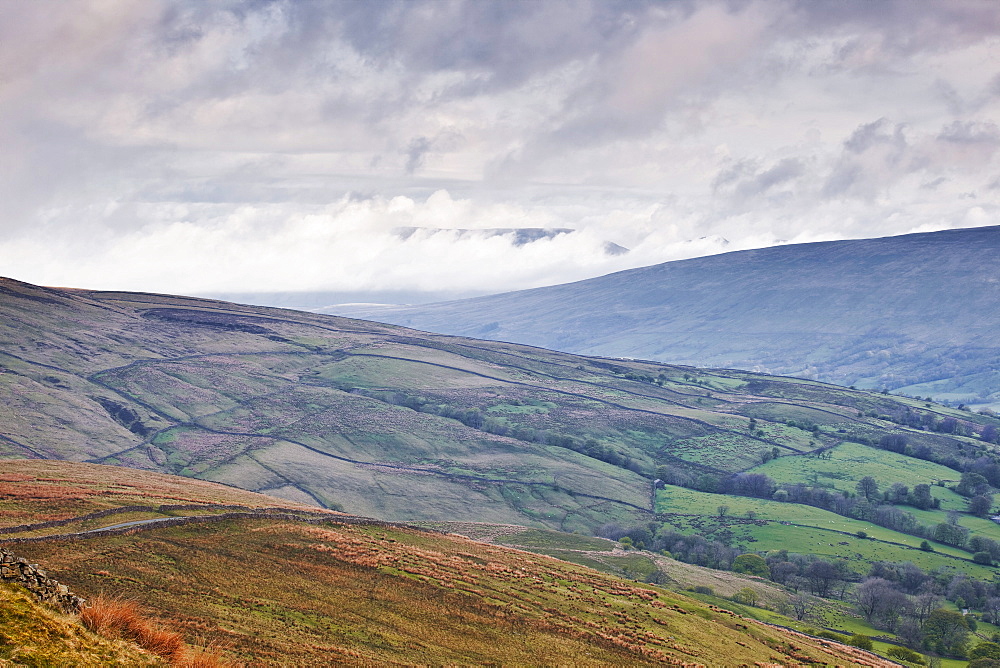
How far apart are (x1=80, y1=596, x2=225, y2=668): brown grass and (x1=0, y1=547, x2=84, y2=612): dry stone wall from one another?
618 mm

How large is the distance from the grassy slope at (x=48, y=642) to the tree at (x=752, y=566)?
127711 mm

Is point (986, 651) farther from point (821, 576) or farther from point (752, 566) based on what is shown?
point (752, 566)

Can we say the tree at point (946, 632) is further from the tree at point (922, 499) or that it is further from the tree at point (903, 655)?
the tree at point (922, 499)

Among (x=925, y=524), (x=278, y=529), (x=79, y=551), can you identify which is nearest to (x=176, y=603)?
(x=79, y=551)

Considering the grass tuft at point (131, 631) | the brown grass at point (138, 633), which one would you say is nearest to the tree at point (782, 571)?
the brown grass at point (138, 633)

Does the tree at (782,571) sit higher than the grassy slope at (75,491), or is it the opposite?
the grassy slope at (75,491)

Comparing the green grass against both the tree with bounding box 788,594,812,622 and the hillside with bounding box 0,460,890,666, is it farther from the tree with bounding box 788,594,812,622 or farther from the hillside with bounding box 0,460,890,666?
the hillside with bounding box 0,460,890,666

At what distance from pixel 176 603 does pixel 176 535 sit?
14291 millimetres

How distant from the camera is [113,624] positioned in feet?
85.5

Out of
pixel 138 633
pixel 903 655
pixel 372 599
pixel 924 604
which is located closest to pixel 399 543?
pixel 372 599

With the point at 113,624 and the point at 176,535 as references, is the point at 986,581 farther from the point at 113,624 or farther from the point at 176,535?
the point at 113,624

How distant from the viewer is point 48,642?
2152 cm

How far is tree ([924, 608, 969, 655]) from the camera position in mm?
101938

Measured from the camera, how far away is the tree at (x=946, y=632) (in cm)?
10194
